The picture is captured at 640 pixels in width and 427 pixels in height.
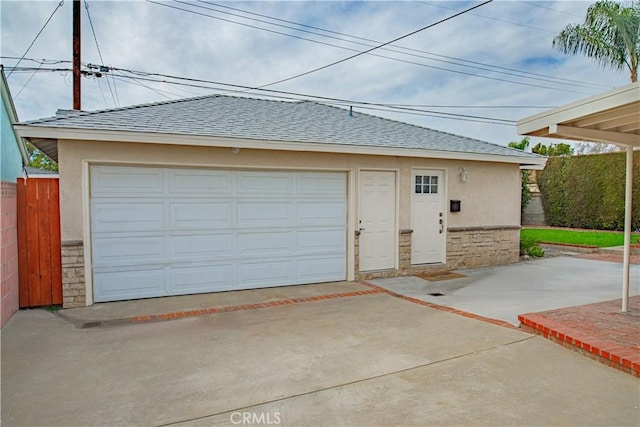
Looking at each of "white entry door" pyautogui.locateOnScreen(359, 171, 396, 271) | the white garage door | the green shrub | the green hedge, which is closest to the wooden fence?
the white garage door

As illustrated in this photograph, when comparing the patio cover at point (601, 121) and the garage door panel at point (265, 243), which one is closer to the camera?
the patio cover at point (601, 121)

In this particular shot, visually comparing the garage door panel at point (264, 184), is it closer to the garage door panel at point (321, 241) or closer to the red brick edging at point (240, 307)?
the garage door panel at point (321, 241)

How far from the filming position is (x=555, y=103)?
61.2 feet

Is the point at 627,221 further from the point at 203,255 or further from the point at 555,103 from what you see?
the point at 555,103

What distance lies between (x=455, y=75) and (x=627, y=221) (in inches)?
470

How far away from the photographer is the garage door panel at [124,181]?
236 inches

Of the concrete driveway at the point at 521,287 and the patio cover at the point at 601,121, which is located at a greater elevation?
the patio cover at the point at 601,121

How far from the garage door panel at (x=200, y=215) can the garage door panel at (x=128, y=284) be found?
2.91ft

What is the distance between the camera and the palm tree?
12183 millimetres

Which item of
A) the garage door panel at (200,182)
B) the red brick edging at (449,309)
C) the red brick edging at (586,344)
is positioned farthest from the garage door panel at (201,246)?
the red brick edging at (586,344)

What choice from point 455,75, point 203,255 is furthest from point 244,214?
point 455,75

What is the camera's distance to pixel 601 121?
14.3 ft

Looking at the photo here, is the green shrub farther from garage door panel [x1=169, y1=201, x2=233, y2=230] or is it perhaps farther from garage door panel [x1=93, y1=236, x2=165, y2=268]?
garage door panel [x1=93, y1=236, x2=165, y2=268]

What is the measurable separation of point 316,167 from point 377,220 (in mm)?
1764
